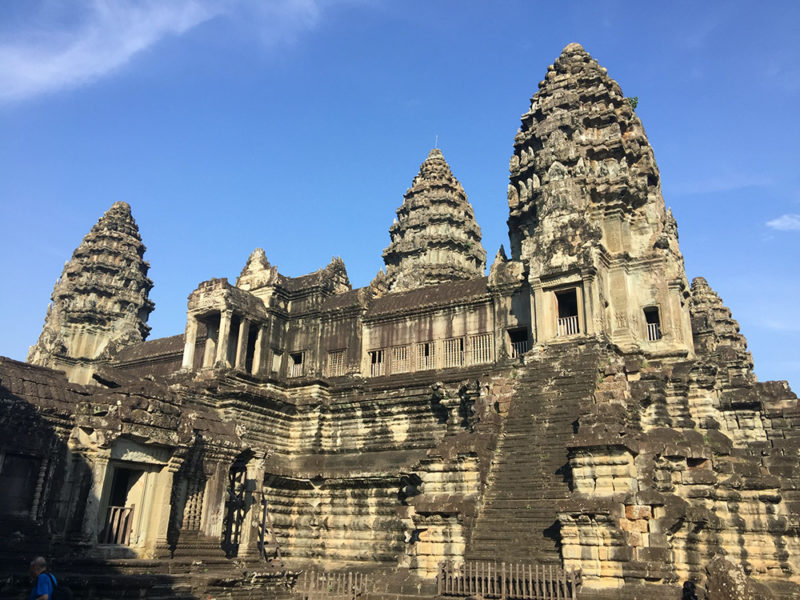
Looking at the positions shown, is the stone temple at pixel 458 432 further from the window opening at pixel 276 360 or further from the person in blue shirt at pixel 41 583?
the person in blue shirt at pixel 41 583

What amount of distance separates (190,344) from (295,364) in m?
4.76

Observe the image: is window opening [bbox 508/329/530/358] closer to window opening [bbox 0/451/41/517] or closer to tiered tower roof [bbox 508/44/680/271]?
tiered tower roof [bbox 508/44/680/271]

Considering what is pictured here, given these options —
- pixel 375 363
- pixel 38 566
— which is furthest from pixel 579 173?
pixel 38 566

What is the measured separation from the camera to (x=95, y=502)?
529 inches

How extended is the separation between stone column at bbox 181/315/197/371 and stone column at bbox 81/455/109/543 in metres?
17.3

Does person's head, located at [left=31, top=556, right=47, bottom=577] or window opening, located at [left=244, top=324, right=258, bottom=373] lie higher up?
window opening, located at [left=244, top=324, right=258, bottom=373]

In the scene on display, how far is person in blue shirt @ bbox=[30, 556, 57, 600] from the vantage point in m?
9.25

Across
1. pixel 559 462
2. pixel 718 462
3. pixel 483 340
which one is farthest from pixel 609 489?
pixel 483 340

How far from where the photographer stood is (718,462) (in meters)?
19.6

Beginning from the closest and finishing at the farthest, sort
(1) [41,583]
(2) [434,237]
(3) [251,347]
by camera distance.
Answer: (1) [41,583] < (3) [251,347] < (2) [434,237]

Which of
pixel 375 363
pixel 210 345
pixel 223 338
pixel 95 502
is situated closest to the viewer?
pixel 95 502

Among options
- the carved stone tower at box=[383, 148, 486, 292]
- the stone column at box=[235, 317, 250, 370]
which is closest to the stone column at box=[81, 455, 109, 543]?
the stone column at box=[235, 317, 250, 370]

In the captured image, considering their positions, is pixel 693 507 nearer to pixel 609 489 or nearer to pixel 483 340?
pixel 609 489

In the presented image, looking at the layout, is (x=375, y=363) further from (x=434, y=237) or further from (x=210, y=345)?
(x=434, y=237)
